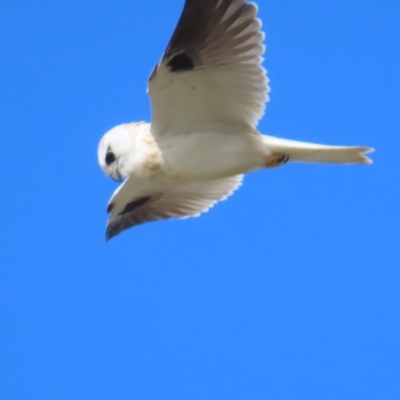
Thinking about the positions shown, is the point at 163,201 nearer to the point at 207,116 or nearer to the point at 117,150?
the point at 117,150

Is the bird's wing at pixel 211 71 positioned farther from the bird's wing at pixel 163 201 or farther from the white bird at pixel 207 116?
the bird's wing at pixel 163 201

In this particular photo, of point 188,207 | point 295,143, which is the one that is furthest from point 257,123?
point 188,207

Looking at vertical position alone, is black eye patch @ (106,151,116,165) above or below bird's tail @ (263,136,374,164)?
above

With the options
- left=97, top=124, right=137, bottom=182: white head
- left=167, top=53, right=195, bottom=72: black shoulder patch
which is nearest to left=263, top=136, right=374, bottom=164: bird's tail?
left=167, top=53, right=195, bottom=72: black shoulder patch

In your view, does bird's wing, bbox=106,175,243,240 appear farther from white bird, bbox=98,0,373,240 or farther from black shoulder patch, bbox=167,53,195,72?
black shoulder patch, bbox=167,53,195,72

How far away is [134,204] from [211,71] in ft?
5.65

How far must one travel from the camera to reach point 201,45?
6930 millimetres

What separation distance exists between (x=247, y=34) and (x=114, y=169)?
1.35m

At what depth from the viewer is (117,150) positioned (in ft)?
24.6

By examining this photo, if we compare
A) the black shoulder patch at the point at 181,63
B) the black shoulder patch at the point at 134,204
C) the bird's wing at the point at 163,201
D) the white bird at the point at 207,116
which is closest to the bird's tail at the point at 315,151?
the white bird at the point at 207,116

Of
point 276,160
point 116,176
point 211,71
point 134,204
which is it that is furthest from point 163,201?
point 211,71

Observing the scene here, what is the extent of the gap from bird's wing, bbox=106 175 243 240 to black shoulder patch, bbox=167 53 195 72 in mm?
1429

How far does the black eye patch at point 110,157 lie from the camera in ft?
24.8

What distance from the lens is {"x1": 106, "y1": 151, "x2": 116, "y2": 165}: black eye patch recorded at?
298 inches
